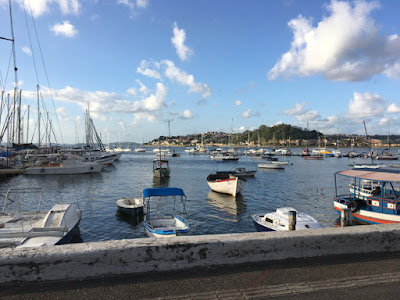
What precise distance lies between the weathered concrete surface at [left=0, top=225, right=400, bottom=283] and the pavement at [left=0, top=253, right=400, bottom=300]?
14 centimetres

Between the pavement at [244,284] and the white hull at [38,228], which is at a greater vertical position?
the pavement at [244,284]

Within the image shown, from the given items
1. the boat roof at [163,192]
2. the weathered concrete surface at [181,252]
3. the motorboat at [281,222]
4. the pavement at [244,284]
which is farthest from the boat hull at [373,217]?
the pavement at [244,284]

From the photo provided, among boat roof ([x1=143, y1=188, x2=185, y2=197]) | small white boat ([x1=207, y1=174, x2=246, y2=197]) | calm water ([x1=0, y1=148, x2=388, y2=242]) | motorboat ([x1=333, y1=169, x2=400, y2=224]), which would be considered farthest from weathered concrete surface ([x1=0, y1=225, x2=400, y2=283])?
small white boat ([x1=207, y1=174, x2=246, y2=197])

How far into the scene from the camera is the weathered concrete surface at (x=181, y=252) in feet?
15.3

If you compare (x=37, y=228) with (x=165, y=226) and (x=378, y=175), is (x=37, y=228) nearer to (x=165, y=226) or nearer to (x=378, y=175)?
(x=165, y=226)

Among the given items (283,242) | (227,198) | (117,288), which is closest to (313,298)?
(283,242)

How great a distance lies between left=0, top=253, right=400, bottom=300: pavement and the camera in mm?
4418

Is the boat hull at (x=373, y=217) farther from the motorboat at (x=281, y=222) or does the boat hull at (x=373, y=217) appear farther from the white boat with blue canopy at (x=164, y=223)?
the white boat with blue canopy at (x=164, y=223)

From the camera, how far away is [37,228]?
13.0 m

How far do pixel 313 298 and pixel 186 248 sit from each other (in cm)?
229

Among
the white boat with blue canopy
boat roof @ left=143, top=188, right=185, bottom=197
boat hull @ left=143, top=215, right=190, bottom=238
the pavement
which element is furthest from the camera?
boat roof @ left=143, top=188, right=185, bottom=197

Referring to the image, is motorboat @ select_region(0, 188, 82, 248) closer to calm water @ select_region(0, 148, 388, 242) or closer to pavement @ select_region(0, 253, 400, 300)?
calm water @ select_region(0, 148, 388, 242)

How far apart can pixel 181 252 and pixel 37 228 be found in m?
10.8

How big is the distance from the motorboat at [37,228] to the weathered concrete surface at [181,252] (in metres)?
8.36
